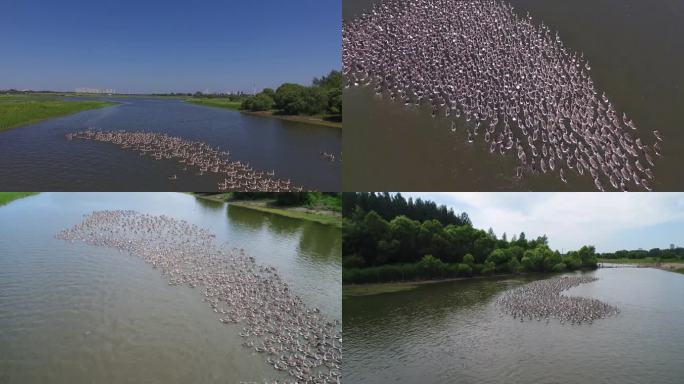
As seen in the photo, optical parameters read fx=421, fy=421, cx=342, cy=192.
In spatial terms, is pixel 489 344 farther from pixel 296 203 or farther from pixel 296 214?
pixel 296 203

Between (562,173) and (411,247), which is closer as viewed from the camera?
(562,173)

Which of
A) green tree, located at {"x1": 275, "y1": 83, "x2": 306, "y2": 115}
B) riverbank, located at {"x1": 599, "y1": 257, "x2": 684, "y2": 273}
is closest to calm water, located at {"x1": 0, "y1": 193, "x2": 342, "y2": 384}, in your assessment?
green tree, located at {"x1": 275, "y1": 83, "x2": 306, "y2": 115}

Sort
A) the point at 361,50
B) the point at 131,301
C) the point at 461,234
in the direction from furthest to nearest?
the point at 461,234 → the point at 361,50 → the point at 131,301

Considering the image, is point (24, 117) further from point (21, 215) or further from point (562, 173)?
point (562, 173)

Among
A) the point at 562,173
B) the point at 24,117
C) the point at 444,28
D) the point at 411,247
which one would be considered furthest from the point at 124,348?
the point at 24,117

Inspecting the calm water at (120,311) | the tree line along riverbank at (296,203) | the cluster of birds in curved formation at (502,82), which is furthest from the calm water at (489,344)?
the tree line along riverbank at (296,203)

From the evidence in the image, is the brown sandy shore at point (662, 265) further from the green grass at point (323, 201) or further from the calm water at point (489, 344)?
the green grass at point (323, 201)
